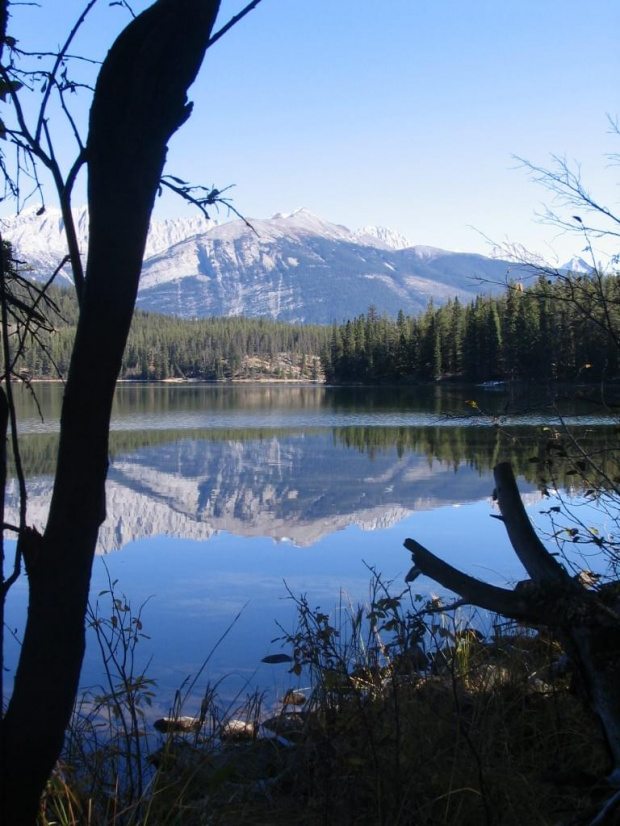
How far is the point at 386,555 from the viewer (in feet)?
35.6

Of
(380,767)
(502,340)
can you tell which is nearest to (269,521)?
(502,340)

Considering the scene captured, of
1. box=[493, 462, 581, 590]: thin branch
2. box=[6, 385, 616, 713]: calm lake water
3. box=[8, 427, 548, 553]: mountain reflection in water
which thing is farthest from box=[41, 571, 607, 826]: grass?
box=[8, 427, 548, 553]: mountain reflection in water

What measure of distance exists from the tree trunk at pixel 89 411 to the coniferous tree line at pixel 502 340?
2517mm

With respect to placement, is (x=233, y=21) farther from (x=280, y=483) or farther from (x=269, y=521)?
(x=280, y=483)

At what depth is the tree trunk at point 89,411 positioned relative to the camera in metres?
1.65

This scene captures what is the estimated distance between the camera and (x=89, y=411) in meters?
1.65

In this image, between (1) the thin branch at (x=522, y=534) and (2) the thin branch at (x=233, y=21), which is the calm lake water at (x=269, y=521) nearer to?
(1) the thin branch at (x=522, y=534)

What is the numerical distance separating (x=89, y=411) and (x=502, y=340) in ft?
42.0

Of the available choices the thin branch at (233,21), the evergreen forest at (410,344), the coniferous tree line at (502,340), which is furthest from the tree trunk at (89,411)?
the coniferous tree line at (502,340)

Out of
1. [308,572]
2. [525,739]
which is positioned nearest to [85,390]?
[525,739]

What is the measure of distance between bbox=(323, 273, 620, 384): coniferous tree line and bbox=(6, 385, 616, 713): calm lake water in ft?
1.42

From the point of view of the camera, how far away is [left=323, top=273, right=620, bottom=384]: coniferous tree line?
4387 mm

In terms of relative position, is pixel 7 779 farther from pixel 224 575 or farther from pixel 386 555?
pixel 386 555

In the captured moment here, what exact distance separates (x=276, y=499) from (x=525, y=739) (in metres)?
12.4
